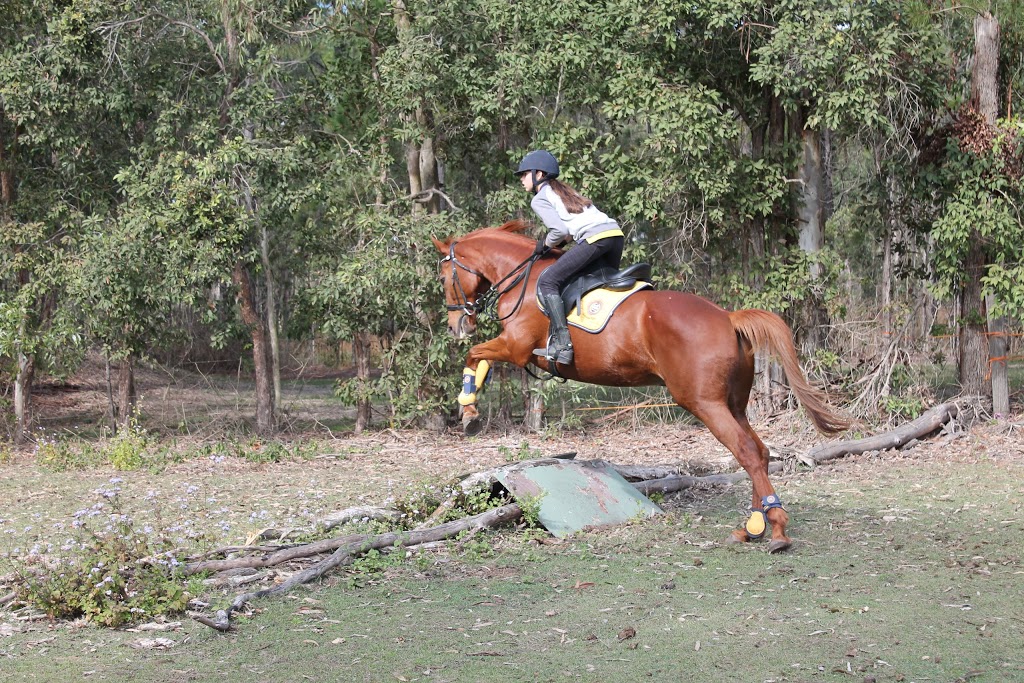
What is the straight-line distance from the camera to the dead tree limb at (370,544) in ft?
19.2

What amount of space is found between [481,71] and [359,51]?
7.57 ft

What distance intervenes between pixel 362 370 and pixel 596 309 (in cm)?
754

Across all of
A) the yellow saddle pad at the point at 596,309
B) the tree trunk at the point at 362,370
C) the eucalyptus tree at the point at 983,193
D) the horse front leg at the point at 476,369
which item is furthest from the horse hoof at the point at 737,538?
the tree trunk at the point at 362,370

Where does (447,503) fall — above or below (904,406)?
below

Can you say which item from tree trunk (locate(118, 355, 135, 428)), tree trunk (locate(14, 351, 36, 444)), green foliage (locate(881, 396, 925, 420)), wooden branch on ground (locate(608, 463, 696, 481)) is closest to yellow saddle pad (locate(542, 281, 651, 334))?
wooden branch on ground (locate(608, 463, 696, 481))

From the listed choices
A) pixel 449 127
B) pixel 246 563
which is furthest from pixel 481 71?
pixel 246 563

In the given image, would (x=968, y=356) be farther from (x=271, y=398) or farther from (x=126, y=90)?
(x=126, y=90)

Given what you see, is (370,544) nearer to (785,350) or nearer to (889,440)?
(785,350)

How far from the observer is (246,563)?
6703 millimetres

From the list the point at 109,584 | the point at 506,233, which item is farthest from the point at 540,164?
the point at 109,584

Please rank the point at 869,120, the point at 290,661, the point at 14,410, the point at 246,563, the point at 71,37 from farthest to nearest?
the point at 14,410 < the point at 71,37 < the point at 869,120 < the point at 246,563 < the point at 290,661

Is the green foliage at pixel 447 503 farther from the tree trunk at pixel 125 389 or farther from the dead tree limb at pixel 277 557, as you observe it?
the tree trunk at pixel 125 389

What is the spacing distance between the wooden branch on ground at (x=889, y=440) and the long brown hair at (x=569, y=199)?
4693 millimetres

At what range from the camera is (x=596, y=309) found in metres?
8.04
